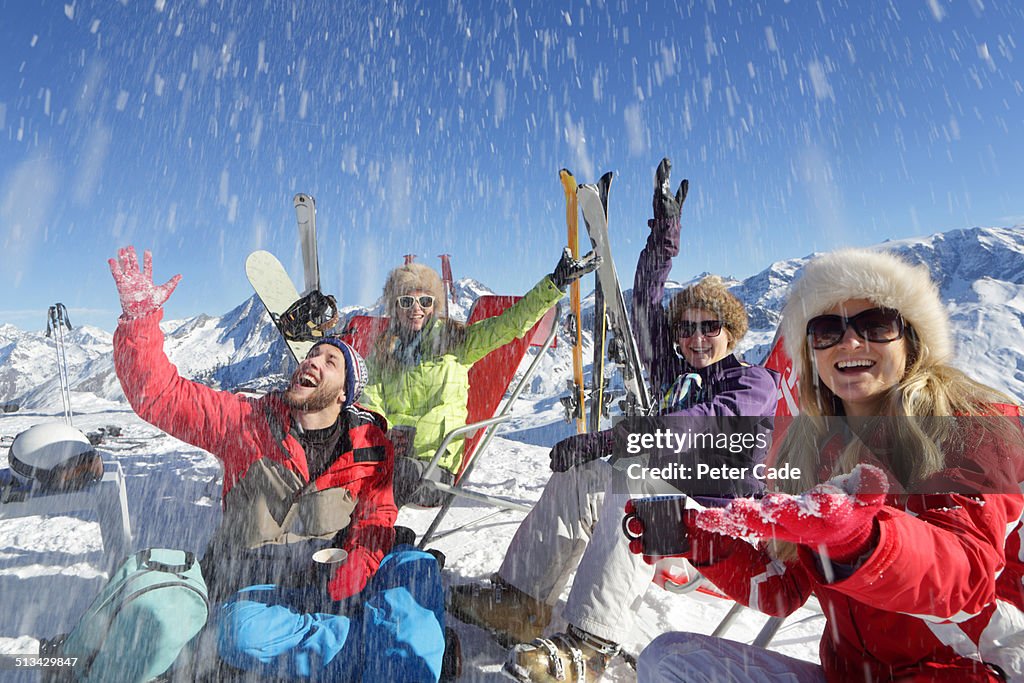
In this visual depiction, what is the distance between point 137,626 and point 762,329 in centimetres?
9492

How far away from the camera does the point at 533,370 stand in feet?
12.5

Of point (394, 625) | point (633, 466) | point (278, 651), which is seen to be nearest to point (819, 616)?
point (633, 466)

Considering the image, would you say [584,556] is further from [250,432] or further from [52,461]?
[52,461]

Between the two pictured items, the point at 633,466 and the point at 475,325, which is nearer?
the point at 633,466

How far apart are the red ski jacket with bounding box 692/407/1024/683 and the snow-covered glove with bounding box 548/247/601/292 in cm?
198

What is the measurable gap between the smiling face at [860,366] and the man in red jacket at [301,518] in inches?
51.4

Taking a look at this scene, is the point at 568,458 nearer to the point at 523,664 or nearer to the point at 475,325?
the point at 523,664

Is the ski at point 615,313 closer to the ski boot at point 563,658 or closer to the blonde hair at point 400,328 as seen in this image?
the blonde hair at point 400,328

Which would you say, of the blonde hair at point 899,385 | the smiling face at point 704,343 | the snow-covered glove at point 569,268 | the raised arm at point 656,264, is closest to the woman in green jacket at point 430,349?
the snow-covered glove at point 569,268

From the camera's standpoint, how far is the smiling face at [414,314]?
132 inches

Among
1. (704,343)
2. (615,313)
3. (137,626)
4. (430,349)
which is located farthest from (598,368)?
(137,626)

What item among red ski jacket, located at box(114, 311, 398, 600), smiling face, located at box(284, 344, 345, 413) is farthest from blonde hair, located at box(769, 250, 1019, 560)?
smiling face, located at box(284, 344, 345, 413)

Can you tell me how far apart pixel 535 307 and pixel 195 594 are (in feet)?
7.24

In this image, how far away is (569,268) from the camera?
124 inches
